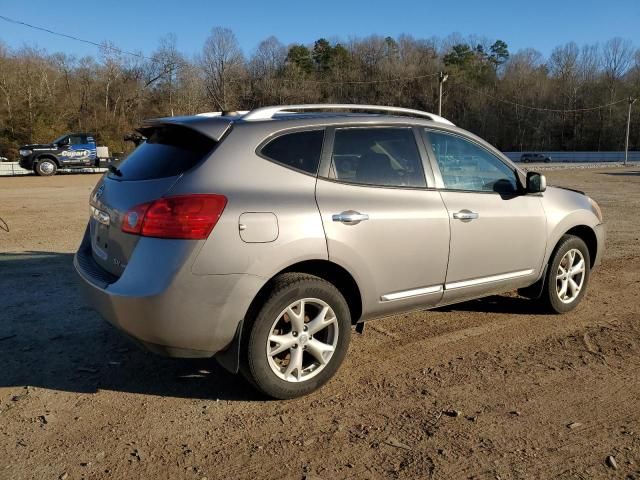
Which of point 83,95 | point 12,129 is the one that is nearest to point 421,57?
point 83,95

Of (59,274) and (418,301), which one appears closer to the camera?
(418,301)

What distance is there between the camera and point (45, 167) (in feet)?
92.6

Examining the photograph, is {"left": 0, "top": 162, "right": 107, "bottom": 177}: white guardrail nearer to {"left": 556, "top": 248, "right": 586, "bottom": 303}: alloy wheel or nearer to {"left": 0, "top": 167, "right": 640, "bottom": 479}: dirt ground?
{"left": 0, "top": 167, "right": 640, "bottom": 479}: dirt ground

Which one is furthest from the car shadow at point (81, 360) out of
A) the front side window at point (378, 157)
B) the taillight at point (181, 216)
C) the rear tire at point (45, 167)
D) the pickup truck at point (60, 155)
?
the rear tire at point (45, 167)

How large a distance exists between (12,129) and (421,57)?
71.2 meters

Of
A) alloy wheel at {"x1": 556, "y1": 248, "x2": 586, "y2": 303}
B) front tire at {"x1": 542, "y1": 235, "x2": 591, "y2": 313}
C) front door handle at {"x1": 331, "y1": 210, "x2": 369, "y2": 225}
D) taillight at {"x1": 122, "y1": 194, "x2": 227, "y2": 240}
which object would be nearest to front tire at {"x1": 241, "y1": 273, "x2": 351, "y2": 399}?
front door handle at {"x1": 331, "y1": 210, "x2": 369, "y2": 225}

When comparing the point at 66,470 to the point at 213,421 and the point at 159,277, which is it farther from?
the point at 159,277

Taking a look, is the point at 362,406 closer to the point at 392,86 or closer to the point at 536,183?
the point at 536,183

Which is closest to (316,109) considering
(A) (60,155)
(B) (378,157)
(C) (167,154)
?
(B) (378,157)

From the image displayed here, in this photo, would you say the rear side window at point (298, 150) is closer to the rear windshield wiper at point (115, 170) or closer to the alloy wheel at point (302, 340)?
the alloy wheel at point (302, 340)

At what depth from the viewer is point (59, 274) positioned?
256 inches

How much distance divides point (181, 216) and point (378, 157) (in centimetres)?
155

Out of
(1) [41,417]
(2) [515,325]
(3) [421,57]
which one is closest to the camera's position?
→ (1) [41,417]

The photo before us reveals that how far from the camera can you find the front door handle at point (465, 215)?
4273mm
